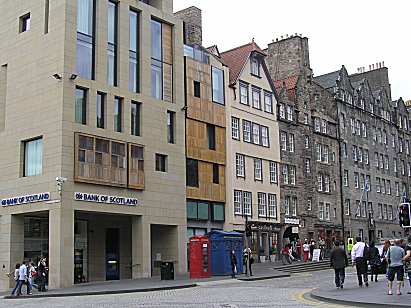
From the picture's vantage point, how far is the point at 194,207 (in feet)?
138

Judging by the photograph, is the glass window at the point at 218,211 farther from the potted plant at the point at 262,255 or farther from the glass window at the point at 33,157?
the glass window at the point at 33,157

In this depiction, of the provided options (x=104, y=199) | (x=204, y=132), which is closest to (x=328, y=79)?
(x=204, y=132)

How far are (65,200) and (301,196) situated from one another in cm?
2535

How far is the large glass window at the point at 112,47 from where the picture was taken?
37.1 meters

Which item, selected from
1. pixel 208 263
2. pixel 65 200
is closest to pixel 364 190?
pixel 208 263

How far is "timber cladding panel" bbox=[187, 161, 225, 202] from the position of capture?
42225mm

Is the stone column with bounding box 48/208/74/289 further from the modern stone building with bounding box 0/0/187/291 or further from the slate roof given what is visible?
the slate roof

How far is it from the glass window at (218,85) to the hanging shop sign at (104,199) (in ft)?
39.6

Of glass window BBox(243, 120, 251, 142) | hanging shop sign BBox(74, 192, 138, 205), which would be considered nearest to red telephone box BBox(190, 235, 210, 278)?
hanging shop sign BBox(74, 192, 138, 205)

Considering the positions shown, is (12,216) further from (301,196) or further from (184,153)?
(301,196)

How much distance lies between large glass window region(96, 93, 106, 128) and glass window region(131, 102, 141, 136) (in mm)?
2363

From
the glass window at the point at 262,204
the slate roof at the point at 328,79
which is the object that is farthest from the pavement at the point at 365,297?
the slate roof at the point at 328,79

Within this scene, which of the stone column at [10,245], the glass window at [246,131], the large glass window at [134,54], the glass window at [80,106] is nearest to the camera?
the stone column at [10,245]

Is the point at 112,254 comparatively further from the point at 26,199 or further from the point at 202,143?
the point at 202,143
